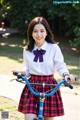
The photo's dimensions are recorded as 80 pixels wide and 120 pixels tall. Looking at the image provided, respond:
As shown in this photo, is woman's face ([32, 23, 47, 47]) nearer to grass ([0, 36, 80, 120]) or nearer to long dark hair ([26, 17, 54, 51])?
long dark hair ([26, 17, 54, 51])

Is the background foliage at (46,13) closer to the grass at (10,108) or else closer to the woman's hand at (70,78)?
the grass at (10,108)

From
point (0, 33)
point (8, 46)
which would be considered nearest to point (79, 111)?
point (8, 46)

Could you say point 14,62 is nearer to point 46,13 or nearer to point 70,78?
point 46,13

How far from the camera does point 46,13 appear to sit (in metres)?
20.1

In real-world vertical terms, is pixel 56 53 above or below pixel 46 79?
above

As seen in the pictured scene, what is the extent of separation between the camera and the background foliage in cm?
1717

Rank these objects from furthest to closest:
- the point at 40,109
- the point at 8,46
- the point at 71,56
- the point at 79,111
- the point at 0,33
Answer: the point at 0,33, the point at 8,46, the point at 71,56, the point at 79,111, the point at 40,109

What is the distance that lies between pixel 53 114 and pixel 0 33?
20592 millimetres

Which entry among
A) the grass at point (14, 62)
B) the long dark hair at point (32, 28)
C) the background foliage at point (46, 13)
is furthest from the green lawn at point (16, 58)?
the long dark hair at point (32, 28)

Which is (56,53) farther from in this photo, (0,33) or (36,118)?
(0,33)

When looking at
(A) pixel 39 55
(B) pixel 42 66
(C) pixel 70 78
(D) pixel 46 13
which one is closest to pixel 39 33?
(A) pixel 39 55

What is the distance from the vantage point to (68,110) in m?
6.23

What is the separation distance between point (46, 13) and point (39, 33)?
1638 centimetres

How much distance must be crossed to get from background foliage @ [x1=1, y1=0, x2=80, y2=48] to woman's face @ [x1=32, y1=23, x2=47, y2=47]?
10945mm
